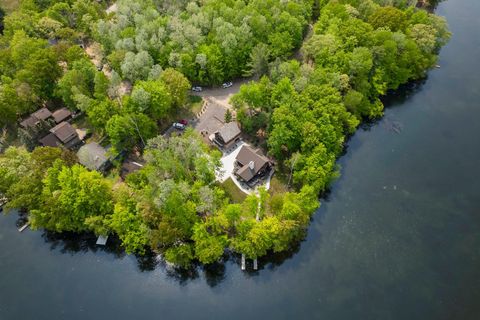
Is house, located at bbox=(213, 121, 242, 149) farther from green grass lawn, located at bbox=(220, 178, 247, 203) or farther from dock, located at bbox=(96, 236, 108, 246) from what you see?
dock, located at bbox=(96, 236, 108, 246)

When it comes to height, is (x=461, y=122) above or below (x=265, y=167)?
above

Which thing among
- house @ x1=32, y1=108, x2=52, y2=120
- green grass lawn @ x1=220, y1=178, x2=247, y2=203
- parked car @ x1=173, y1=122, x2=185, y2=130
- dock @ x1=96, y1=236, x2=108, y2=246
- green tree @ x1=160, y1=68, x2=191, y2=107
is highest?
green tree @ x1=160, y1=68, x2=191, y2=107

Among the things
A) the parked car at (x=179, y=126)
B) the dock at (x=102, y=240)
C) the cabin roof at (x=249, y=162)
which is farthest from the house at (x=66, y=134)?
the cabin roof at (x=249, y=162)

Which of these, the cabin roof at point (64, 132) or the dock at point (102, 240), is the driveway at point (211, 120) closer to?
the cabin roof at point (64, 132)

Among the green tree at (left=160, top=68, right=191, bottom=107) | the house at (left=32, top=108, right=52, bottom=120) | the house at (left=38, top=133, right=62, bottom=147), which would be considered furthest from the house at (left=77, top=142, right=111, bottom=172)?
the green tree at (left=160, top=68, right=191, bottom=107)

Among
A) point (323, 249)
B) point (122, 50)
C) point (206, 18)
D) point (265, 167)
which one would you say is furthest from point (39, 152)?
point (323, 249)

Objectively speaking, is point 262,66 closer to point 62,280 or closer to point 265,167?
point 265,167
